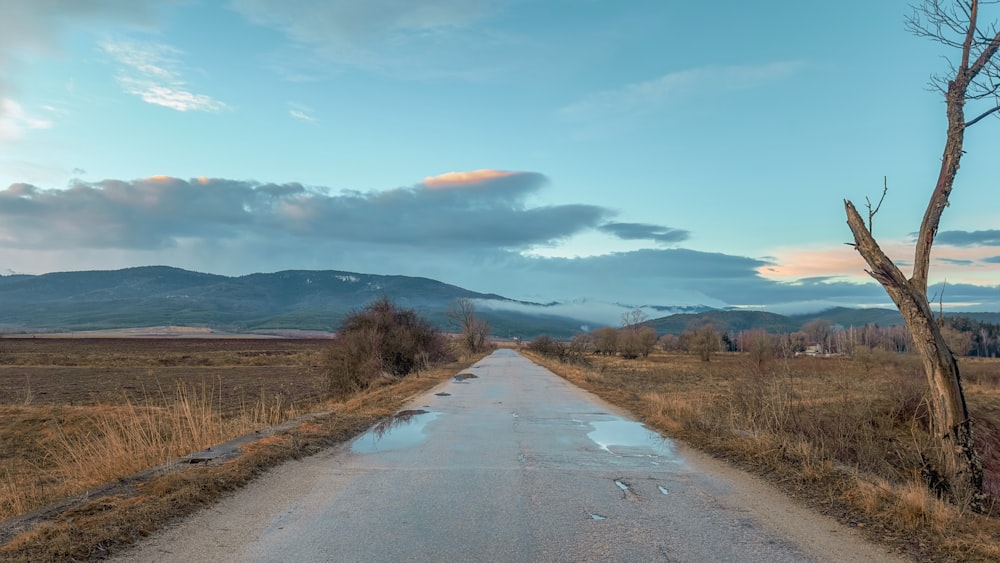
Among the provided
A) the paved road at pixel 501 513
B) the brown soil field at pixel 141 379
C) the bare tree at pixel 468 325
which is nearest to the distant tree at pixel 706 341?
the bare tree at pixel 468 325

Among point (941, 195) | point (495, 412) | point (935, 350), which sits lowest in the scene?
point (495, 412)

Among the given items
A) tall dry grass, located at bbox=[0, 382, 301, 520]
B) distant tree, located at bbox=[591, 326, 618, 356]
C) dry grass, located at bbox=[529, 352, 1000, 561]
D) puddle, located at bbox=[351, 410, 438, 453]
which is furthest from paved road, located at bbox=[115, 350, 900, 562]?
distant tree, located at bbox=[591, 326, 618, 356]

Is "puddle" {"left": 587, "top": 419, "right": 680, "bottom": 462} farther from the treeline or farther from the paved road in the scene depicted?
the treeline

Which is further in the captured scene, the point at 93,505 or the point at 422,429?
the point at 422,429

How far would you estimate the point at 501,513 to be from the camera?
20.4ft

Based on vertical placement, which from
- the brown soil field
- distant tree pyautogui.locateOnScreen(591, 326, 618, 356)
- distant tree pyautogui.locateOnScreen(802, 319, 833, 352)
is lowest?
the brown soil field

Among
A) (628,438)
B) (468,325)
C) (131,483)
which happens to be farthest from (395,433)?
(468,325)

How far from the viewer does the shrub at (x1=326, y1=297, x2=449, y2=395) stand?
3150 cm

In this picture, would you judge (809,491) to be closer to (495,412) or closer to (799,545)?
(799,545)

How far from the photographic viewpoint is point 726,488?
7.60 meters

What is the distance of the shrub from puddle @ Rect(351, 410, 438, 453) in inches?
633

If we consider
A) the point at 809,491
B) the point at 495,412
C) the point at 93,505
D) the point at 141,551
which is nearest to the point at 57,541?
the point at 141,551

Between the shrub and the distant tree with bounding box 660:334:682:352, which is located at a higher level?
the shrub

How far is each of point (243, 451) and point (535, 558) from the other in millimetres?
5924
